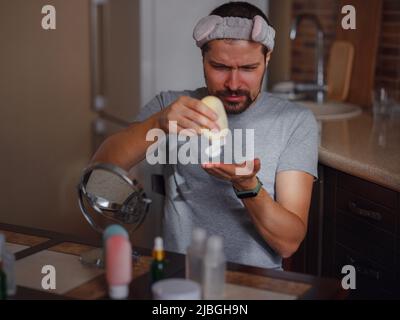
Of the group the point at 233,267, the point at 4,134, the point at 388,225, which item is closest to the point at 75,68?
the point at 4,134

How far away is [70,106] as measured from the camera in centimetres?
369

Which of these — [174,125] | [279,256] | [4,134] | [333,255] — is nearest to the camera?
[174,125]

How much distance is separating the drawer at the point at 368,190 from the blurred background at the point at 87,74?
88cm

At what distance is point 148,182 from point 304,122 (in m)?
1.19

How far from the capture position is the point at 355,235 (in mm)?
2428

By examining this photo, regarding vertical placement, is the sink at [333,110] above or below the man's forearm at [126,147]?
below

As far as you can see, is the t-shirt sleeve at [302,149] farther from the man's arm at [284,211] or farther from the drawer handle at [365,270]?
the drawer handle at [365,270]

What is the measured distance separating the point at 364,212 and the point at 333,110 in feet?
3.06

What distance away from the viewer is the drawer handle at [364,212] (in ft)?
7.51

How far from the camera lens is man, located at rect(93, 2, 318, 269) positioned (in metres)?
2.00

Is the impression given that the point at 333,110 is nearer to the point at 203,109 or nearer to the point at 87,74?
the point at 87,74

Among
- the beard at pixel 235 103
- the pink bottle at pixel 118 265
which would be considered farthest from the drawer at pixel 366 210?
the pink bottle at pixel 118 265

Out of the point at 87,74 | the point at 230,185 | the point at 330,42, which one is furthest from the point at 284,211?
the point at 87,74

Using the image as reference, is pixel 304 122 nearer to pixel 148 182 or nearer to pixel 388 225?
pixel 388 225
